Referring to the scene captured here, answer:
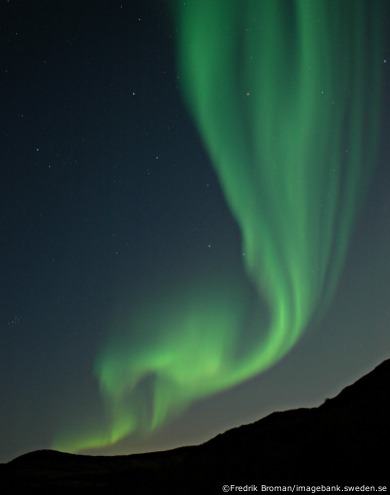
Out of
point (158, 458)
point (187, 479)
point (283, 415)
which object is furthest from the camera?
point (158, 458)

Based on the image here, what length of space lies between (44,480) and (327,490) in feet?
138

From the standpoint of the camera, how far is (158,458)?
5950cm

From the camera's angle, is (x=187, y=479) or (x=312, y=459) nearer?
(x=312, y=459)

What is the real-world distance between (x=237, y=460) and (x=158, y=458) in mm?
42929

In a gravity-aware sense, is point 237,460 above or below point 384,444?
above

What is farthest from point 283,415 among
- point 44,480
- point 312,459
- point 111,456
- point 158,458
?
point 111,456

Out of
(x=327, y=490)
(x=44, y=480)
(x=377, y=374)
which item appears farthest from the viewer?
(x=44, y=480)

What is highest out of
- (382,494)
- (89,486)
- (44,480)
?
(44,480)

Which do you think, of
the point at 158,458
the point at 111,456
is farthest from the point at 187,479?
the point at 111,456

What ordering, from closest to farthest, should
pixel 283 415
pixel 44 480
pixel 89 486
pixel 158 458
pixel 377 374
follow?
pixel 377 374 → pixel 283 415 → pixel 89 486 → pixel 44 480 → pixel 158 458

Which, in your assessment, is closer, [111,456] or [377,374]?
[377,374]

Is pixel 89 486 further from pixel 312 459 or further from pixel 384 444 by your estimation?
pixel 384 444

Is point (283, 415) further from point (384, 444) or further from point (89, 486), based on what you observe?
point (89, 486)

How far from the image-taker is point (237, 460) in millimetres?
21359
